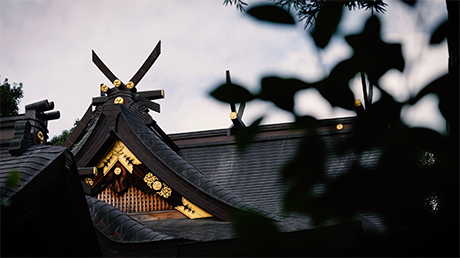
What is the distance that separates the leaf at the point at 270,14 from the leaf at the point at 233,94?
0.64ft

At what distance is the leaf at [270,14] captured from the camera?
4.48 feet

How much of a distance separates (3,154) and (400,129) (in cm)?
332

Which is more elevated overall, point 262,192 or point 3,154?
point 3,154

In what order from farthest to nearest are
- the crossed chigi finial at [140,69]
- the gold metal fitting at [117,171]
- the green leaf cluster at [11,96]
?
the green leaf cluster at [11,96]
the crossed chigi finial at [140,69]
the gold metal fitting at [117,171]

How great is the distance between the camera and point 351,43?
136 centimetres

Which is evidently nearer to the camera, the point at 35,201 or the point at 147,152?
the point at 35,201

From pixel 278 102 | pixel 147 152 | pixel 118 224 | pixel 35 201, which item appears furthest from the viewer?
pixel 147 152

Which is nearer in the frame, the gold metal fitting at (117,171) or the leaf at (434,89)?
the leaf at (434,89)

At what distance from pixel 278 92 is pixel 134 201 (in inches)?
232

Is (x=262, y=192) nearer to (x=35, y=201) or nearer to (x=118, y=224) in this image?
(x=118, y=224)

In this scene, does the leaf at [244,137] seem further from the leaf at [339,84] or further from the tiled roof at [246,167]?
the tiled roof at [246,167]

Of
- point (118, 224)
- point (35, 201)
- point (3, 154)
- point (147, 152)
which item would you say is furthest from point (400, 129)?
point (147, 152)

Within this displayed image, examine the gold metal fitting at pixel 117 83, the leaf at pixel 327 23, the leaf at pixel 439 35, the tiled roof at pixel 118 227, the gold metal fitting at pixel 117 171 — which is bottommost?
the tiled roof at pixel 118 227

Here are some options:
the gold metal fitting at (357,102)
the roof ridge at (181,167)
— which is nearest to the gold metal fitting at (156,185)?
the roof ridge at (181,167)
